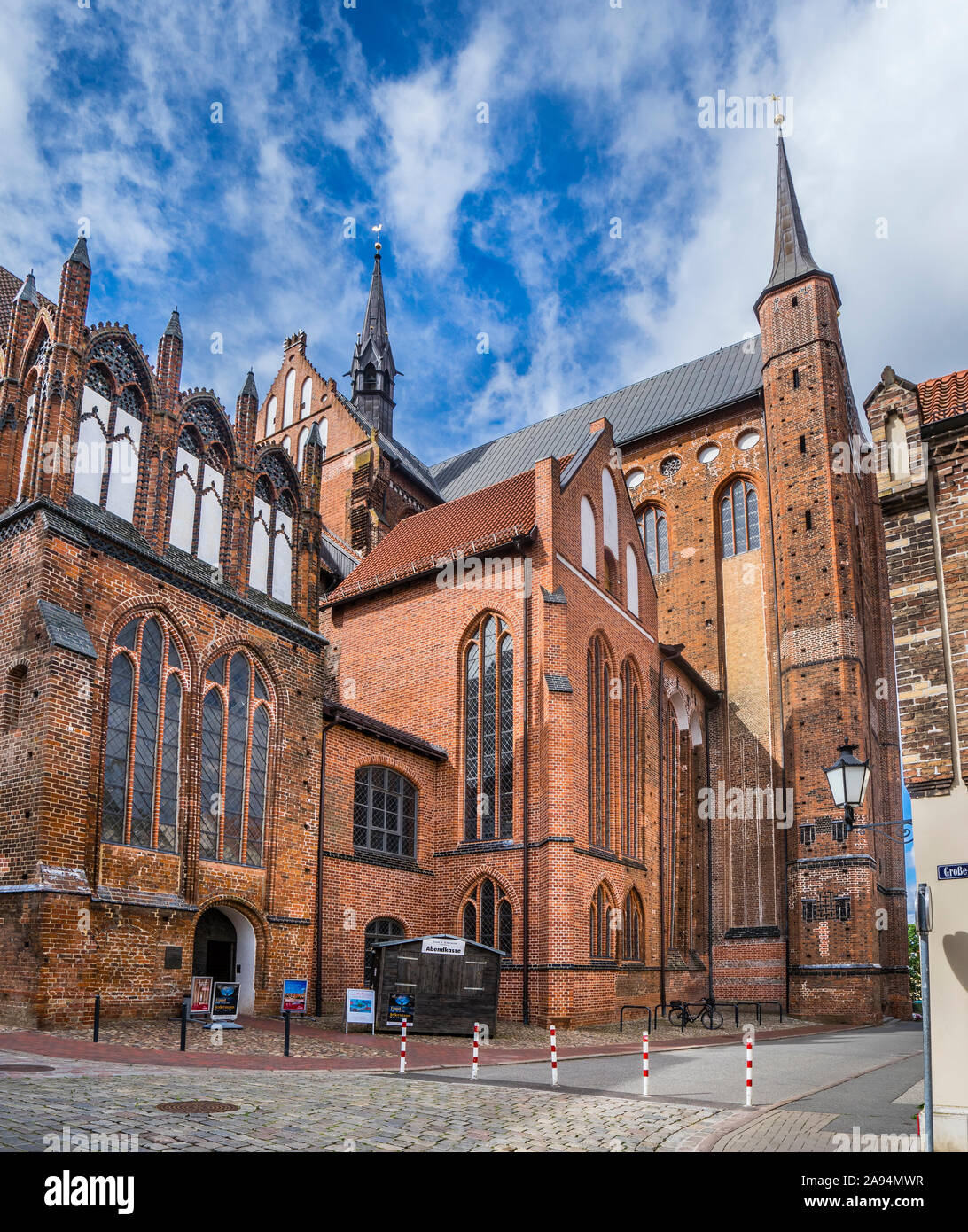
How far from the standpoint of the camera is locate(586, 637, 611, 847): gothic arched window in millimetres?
24812

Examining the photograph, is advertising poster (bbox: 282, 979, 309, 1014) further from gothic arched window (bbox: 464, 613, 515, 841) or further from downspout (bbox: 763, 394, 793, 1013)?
downspout (bbox: 763, 394, 793, 1013)

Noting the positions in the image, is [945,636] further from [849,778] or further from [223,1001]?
[223,1001]

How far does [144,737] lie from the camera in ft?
56.5

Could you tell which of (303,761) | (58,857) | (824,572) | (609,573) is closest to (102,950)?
(58,857)

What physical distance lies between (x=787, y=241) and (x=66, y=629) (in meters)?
32.2

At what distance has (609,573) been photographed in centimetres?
2844

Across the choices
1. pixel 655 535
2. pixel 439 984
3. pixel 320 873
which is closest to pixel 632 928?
pixel 320 873

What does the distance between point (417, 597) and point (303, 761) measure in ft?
23.7

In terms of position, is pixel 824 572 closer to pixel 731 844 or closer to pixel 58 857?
pixel 731 844

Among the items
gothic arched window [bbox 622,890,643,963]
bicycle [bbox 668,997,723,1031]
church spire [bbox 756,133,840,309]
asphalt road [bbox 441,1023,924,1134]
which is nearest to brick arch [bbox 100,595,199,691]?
asphalt road [bbox 441,1023,924,1134]

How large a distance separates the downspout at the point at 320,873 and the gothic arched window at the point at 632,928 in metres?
8.57

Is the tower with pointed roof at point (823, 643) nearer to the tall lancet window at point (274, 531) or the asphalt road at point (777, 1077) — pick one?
the asphalt road at point (777, 1077)

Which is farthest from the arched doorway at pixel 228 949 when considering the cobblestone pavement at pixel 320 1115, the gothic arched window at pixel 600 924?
the gothic arched window at pixel 600 924

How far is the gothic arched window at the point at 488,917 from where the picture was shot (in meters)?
22.8
